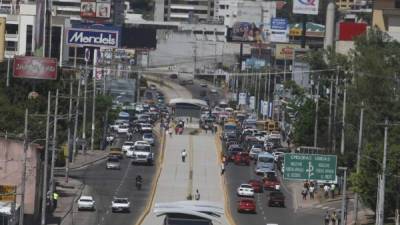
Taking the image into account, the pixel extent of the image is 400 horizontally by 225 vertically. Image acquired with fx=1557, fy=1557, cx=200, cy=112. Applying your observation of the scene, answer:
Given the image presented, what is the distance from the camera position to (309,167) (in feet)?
273

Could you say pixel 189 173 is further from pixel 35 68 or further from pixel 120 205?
pixel 120 205

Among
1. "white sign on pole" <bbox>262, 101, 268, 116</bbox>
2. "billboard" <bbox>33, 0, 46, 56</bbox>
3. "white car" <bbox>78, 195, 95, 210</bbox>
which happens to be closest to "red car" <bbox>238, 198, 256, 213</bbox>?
"white car" <bbox>78, 195, 95, 210</bbox>

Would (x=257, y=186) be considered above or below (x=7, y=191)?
below

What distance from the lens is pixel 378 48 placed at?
11569 cm

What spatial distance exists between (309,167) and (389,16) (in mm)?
64414

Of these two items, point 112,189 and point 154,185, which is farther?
point 154,185

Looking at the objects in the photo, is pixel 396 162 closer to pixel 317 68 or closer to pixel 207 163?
pixel 207 163

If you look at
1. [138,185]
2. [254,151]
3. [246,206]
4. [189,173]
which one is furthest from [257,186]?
[254,151]

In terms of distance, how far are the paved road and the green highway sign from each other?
8726mm

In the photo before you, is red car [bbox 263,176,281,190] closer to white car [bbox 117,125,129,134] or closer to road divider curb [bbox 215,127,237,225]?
road divider curb [bbox 215,127,237,225]

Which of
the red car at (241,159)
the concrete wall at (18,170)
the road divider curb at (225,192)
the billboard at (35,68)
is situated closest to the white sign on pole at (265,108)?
the road divider curb at (225,192)

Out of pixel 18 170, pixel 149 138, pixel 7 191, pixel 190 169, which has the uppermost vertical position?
pixel 18 170

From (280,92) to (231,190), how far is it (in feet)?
285

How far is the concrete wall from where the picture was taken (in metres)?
79.4
